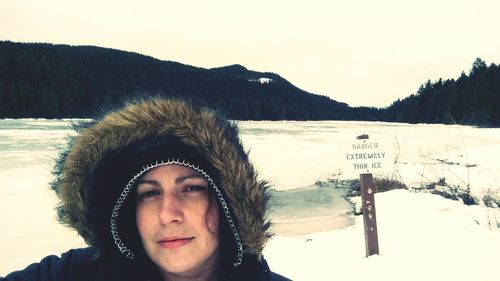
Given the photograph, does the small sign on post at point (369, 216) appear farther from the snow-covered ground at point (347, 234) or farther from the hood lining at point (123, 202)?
the hood lining at point (123, 202)

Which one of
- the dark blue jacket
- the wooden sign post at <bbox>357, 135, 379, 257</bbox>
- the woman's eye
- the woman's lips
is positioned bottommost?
the wooden sign post at <bbox>357, 135, 379, 257</bbox>

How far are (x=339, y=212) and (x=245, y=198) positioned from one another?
17.2 ft

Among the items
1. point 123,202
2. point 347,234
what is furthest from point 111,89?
point 123,202

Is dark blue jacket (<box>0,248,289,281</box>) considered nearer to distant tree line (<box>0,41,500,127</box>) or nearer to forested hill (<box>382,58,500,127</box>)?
distant tree line (<box>0,41,500,127</box>)

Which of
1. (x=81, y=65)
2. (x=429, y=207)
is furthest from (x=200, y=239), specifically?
(x=81, y=65)

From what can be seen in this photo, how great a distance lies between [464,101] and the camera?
5391 centimetres

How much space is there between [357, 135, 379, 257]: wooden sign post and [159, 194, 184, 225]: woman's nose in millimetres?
3045

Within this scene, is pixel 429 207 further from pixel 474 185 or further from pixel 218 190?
pixel 218 190

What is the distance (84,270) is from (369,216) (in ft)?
10.6

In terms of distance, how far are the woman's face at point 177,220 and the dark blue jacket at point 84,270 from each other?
17cm

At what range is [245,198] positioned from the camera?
1.54 meters

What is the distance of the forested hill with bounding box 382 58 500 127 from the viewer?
46.5m

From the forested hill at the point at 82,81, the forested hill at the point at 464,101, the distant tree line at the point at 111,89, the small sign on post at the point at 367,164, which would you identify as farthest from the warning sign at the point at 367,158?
the forested hill at the point at 464,101

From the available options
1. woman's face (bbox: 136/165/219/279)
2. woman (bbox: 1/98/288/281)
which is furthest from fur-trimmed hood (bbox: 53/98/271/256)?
woman's face (bbox: 136/165/219/279)
